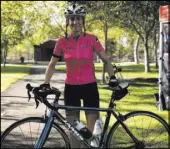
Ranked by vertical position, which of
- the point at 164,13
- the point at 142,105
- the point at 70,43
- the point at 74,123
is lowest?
the point at 142,105

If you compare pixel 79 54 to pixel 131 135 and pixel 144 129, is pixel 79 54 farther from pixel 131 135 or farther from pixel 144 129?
pixel 144 129

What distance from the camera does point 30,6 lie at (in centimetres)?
2591

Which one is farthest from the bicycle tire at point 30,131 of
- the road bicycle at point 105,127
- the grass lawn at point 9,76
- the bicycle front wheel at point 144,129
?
the grass lawn at point 9,76

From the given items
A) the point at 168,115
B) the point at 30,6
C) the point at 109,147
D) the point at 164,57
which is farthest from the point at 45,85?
the point at 30,6

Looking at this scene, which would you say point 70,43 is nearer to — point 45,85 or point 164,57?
point 45,85

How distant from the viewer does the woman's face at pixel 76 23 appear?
481cm

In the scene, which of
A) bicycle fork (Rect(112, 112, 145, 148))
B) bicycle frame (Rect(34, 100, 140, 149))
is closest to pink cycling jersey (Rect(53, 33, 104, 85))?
bicycle frame (Rect(34, 100, 140, 149))

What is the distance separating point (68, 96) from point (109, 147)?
0.78m

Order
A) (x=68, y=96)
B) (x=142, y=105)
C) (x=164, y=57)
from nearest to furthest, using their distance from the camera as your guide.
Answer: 1. (x=68, y=96)
2. (x=164, y=57)
3. (x=142, y=105)

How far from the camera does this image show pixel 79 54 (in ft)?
15.8

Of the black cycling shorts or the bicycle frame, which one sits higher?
the black cycling shorts

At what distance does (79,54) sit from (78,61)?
81mm

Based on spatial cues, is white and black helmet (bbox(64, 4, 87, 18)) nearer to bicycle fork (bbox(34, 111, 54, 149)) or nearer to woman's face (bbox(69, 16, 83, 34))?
woman's face (bbox(69, 16, 83, 34))

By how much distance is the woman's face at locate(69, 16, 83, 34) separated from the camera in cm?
481
